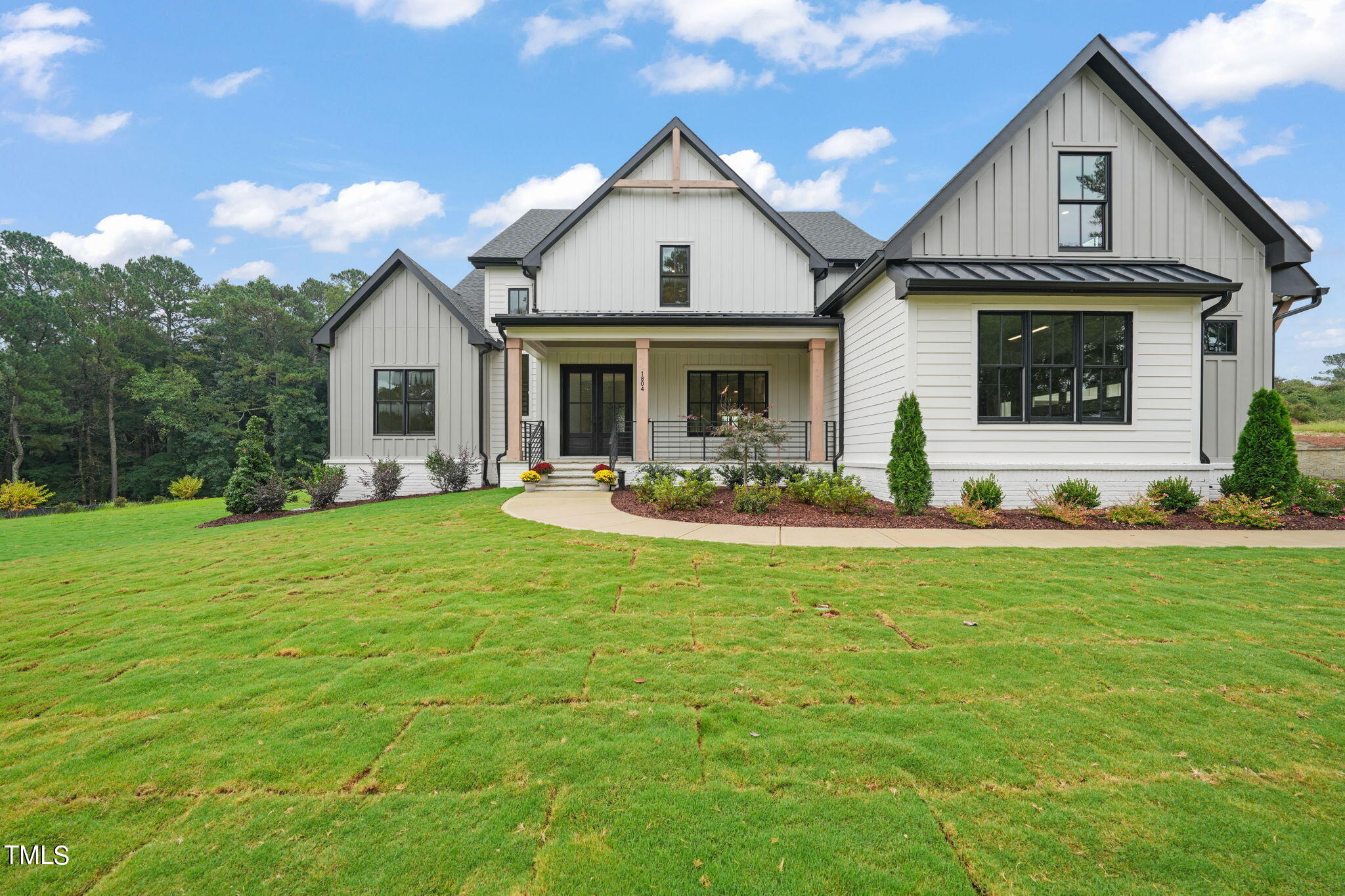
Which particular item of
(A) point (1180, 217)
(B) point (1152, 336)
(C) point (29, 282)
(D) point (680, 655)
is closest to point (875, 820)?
(D) point (680, 655)

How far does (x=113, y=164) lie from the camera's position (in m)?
27.5

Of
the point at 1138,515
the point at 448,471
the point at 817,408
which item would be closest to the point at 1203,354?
the point at 1138,515

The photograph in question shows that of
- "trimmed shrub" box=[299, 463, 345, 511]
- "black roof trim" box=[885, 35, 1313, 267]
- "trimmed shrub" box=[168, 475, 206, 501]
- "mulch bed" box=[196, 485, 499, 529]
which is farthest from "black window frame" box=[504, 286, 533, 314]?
"trimmed shrub" box=[168, 475, 206, 501]

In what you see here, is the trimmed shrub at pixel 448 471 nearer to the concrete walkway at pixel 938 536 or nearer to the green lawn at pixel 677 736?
the concrete walkway at pixel 938 536

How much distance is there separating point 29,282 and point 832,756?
5619cm

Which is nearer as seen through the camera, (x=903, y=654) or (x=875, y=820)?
(x=875, y=820)

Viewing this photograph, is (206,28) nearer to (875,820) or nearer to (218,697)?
(218,697)

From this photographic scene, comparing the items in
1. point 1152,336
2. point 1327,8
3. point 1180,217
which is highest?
point 1327,8

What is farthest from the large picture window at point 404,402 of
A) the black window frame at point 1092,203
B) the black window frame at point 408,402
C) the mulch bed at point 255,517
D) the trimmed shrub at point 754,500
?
the black window frame at point 1092,203

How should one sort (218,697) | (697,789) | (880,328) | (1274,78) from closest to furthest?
(697,789) < (218,697) < (880,328) < (1274,78)

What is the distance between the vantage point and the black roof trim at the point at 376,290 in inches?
580

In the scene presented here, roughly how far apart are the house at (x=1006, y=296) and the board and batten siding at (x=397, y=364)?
2.54ft

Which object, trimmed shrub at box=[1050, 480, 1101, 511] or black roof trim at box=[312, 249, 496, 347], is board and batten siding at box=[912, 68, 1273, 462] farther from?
black roof trim at box=[312, 249, 496, 347]

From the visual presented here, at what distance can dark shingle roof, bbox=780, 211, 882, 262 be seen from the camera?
1664 centimetres
